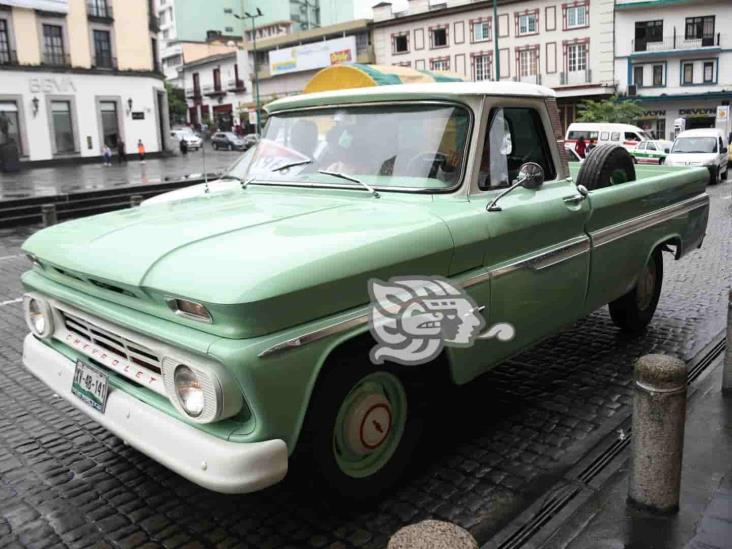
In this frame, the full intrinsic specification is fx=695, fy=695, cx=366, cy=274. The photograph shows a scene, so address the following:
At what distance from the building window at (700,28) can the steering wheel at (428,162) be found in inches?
1854

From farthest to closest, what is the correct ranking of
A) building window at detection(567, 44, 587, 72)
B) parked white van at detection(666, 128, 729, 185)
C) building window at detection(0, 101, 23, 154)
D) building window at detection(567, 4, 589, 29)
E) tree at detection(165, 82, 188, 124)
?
tree at detection(165, 82, 188, 124) < building window at detection(567, 44, 587, 72) < building window at detection(567, 4, 589, 29) < building window at detection(0, 101, 23, 154) < parked white van at detection(666, 128, 729, 185)

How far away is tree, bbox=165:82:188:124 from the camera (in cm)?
7688

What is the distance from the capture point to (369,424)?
3.30 metres

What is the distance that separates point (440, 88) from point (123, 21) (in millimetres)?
42452

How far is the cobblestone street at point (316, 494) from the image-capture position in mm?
3322

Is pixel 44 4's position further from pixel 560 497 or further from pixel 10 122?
pixel 560 497

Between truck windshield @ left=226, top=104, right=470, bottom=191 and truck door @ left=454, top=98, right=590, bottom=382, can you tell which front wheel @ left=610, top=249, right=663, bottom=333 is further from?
truck windshield @ left=226, top=104, right=470, bottom=191

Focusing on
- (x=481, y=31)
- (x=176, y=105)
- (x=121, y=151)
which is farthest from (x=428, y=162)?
(x=176, y=105)

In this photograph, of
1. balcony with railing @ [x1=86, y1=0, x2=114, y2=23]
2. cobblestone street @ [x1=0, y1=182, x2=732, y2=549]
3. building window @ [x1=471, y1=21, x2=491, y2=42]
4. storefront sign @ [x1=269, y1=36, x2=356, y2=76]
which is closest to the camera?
cobblestone street @ [x1=0, y1=182, x2=732, y2=549]

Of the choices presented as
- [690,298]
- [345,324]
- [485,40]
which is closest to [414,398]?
[345,324]

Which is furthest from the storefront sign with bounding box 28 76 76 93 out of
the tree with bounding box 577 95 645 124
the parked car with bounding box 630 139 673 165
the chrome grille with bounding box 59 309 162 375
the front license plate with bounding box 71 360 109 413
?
the front license plate with bounding box 71 360 109 413

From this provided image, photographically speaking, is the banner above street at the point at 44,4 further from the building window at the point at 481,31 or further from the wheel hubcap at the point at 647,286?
the wheel hubcap at the point at 647,286

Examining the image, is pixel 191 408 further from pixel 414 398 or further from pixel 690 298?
pixel 690 298

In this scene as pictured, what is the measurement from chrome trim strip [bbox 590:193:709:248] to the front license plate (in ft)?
10.5
